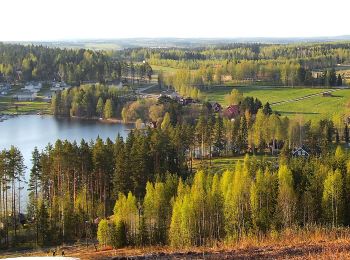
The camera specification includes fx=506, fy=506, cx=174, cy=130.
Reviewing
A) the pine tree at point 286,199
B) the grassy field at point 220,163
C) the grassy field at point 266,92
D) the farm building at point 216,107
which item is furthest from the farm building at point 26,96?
the pine tree at point 286,199

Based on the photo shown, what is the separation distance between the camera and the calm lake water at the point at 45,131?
46.4 metres

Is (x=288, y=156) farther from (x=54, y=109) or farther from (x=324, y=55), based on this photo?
(x=324, y=55)

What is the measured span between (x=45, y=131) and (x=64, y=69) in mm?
33167

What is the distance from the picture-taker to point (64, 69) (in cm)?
8412

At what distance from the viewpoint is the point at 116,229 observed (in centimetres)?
1822

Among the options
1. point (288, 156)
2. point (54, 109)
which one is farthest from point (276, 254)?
point (54, 109)

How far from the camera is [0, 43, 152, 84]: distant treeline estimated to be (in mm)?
82938

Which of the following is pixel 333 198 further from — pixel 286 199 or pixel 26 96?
pixel 26 96

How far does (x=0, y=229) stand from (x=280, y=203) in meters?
12.1

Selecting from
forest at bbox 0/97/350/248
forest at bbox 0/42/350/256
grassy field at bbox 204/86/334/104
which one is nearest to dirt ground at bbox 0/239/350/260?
forest at bbox 0/42/350/256

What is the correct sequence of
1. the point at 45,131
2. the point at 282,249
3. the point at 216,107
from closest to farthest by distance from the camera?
the point at 282,249 < the point at 45,131 < the point at 216,107

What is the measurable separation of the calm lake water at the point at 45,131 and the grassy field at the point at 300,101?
16.9 metres

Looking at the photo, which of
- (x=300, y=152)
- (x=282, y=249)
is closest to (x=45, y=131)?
(x=300, y=152)

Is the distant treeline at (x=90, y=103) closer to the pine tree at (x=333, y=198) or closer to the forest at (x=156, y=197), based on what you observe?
the forest at (x=156, y=197)
